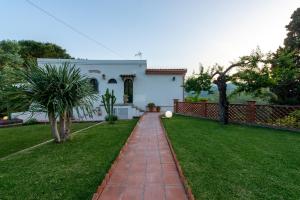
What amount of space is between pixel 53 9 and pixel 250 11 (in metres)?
10.7

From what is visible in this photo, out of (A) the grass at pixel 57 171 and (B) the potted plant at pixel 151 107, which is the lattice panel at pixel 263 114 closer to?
(B) the potted plant at pixel 151 107

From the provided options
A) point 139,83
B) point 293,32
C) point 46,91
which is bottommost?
point 46,91

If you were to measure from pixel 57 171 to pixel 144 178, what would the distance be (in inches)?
69.1

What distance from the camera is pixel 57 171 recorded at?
420 centimetres

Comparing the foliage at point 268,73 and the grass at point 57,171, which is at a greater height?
the foliage at point 268,73

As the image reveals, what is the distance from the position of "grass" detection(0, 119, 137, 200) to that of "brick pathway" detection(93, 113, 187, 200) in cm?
27

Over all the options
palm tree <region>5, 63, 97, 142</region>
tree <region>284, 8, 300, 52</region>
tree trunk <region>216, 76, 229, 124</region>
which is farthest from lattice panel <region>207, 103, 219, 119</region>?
tree <region>284, 8, 300, 52</region>

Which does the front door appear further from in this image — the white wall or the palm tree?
the palm tree

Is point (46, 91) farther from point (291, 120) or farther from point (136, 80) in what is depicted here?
point (136, 80)

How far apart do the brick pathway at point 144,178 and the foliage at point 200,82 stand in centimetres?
642

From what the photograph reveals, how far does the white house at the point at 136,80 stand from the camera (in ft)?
62.2

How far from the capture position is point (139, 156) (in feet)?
16.7

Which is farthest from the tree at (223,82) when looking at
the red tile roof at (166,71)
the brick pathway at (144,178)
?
the red tile roof at (166,71)

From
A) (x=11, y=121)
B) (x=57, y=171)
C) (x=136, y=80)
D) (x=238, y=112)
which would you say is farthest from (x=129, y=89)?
(x=57, y=171)
